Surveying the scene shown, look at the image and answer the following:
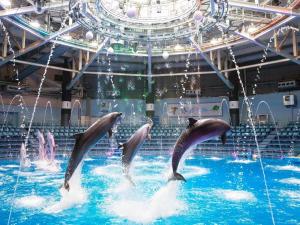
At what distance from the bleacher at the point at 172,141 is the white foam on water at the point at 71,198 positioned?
913 cm

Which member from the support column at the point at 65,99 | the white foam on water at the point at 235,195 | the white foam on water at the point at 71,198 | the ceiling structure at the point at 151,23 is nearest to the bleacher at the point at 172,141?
the support column at the point at 65,99

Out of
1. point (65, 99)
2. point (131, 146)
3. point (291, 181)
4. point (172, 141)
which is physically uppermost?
point (65, 99)

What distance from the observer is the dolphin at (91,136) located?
4629 millimetres

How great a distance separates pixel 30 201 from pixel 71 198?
902 millimetres

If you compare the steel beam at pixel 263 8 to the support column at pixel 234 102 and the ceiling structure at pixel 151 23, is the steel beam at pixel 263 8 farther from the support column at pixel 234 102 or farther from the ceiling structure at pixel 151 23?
the support column at pixel 234 102

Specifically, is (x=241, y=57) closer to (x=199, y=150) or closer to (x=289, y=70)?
(x=289, y=70)

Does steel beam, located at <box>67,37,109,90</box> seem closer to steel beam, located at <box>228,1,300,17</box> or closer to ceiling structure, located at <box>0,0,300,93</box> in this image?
ceiling structure, located at <box>0,0,300,93</box>

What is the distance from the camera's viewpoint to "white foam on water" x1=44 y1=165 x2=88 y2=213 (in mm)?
5454

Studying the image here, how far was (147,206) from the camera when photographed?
5578 mm

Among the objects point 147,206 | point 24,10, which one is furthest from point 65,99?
point 147,206

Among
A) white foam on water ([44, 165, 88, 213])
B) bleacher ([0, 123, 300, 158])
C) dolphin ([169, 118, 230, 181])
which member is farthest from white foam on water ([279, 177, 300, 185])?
bleacher ([0, 123, 300, 158])

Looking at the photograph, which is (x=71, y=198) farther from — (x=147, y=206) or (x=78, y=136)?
(x=78, y=136)

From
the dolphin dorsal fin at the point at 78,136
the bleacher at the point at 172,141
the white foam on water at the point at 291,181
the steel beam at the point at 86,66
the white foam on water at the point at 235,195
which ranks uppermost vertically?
the steel beam at the point at 86,66

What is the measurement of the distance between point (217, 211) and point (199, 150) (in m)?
12.1
